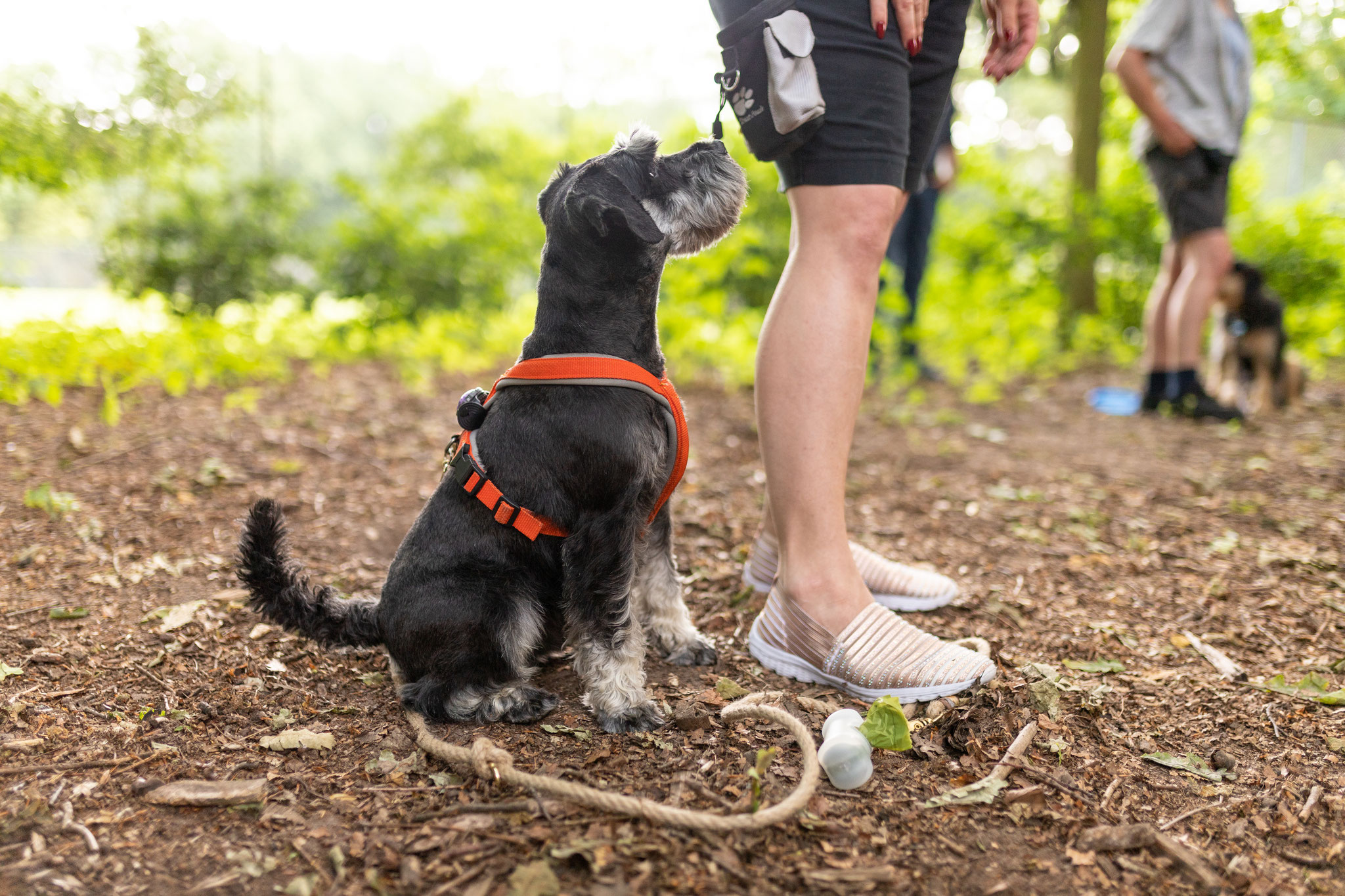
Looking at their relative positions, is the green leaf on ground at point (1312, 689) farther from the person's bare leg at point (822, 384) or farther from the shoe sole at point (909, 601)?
the person's bare leg at point (822, 384)

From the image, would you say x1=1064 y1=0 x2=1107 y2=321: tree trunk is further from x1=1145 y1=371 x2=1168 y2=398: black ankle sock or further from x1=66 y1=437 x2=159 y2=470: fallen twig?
x1=66 y1=437 x2=159 y2=470: fallen twig

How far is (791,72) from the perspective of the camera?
2268 mm

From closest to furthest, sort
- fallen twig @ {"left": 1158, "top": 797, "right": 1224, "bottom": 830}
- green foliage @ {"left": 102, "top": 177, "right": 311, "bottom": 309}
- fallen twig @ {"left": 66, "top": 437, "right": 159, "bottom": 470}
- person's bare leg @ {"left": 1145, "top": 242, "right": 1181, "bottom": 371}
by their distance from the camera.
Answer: fallen twig @ {"left": 1158, "top": 797, "right": 1224, "bottom": 830}
fallen twig @ {"left": 66, "top": 437, "right": 159, "bottom": 470}
person's bare leg @ {"left": 1145, "top": 242, "right": 1181, "bottom": 371}
green foliage @ {"left": 102, "top": 177, "right": 311, "bottom": 309}

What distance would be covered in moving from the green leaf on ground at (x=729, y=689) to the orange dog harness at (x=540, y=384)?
0.66 meters

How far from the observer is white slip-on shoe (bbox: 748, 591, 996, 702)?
2.36m

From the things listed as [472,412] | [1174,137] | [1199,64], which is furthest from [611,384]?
[1199,64]

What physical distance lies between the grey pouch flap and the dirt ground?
1.64m

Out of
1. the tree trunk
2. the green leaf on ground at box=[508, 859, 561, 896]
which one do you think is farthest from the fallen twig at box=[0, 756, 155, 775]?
the tree trunk

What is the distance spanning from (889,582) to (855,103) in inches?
63.2

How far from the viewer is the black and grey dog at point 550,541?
89.5 inches

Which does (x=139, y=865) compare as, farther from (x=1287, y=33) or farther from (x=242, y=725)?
(x=1287, y=33)

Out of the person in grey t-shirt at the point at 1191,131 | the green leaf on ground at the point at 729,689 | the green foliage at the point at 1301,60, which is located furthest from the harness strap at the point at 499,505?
the green foliage at the point at 1301,60

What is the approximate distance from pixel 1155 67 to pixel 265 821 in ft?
21.3

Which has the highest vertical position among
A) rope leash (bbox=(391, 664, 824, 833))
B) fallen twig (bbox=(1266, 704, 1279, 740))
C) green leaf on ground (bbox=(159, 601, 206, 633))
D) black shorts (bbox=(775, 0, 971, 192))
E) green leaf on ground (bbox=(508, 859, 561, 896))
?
black shorts (bbox=(775, 0, 971, 192))
